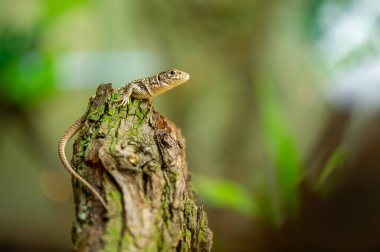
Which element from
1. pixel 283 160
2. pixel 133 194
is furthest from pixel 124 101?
pixel 283 160

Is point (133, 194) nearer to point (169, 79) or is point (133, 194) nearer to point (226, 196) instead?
point (169, 79)

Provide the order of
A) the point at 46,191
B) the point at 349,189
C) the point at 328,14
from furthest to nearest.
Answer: the point at 46,191
the point at 328,14
the point at 349,189

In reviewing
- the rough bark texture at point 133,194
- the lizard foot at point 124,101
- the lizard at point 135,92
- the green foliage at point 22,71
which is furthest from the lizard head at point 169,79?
the green foliage at point 22,71

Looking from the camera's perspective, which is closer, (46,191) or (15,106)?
(15,106)

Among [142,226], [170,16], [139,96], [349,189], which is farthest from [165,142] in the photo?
[170,16]

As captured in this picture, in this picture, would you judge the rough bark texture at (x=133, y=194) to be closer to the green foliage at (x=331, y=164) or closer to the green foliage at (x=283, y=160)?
the green foliage at (x=331, y=164)

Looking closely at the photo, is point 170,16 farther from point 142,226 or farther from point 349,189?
point 142,226
